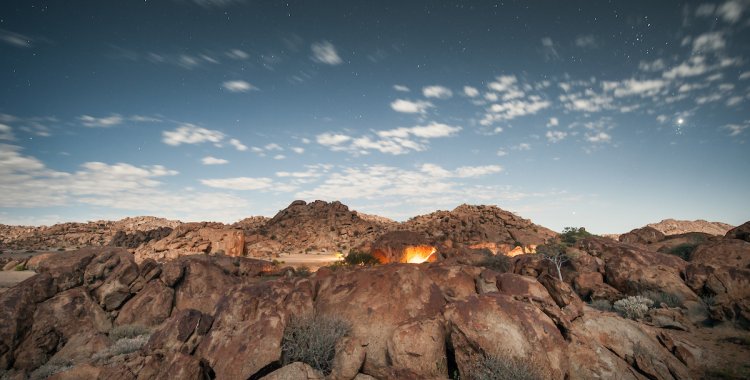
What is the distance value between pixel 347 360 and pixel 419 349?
1657 millimetres

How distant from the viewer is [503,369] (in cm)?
620

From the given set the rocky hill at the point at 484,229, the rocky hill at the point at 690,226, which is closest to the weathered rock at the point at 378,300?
the rocky hill at the point at 484,229

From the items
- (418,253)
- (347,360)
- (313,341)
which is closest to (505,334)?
(347,360)

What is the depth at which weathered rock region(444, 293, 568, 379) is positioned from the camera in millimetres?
6652

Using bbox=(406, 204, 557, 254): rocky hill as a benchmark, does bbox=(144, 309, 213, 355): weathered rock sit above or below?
below

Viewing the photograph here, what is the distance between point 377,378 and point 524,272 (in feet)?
53.9

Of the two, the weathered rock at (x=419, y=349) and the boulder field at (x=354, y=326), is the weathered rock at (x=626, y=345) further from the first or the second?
the weathered rock at (x=419, y=349)

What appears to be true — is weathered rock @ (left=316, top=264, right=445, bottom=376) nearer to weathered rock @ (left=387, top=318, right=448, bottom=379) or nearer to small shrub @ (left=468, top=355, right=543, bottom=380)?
weathered rock @ (left=387, top=318, right=448, bottom=379)

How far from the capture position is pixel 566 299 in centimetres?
1000

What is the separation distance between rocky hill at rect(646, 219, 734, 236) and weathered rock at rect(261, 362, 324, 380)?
368 ft

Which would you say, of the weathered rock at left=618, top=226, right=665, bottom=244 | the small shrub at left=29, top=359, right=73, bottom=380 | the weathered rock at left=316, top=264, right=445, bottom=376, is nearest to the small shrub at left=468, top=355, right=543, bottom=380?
the weathered rock at left=316, top=264, right=445, bottom=376

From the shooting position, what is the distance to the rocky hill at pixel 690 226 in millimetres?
86375

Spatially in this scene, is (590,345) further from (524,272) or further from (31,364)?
(31,364)

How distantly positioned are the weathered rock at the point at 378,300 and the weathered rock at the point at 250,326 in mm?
864
